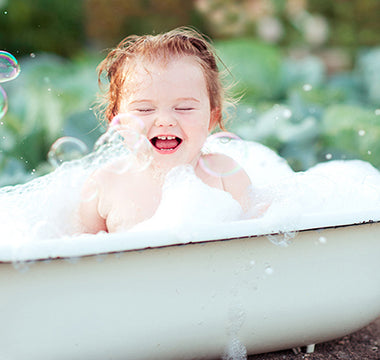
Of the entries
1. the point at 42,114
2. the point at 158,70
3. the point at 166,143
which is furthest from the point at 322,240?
the point at 42,114

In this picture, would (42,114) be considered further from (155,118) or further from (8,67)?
(155,118)

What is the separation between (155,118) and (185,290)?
0.54 m

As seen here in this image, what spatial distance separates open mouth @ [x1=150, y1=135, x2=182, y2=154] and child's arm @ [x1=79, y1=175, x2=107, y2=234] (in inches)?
8.7

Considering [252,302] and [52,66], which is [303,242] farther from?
[52,66]

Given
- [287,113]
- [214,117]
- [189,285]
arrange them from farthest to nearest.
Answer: [287,113]
[214,117]
[189,285]

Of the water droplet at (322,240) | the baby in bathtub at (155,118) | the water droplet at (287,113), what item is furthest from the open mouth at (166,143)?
the water droplet at (287,113)

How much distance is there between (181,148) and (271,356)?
729 mm

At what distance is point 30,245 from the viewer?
1308mm

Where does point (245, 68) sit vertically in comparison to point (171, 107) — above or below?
above

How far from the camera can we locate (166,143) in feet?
5.86

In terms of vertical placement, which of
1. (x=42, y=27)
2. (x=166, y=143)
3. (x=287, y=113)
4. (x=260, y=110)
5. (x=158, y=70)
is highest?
(x=42, y=27)

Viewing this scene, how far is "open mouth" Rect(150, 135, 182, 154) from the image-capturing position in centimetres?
176

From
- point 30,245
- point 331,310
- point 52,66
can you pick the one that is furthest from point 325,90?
point 30,245

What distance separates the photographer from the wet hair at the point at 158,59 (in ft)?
5.90
